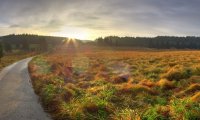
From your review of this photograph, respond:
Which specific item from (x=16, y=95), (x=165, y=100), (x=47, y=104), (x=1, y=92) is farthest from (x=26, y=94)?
(x=165, y=100)

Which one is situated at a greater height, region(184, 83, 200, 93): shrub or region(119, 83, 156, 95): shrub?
region(184, 83, 200, 93): shrub

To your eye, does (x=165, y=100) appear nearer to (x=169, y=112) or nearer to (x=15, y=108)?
(x=169, y=112)

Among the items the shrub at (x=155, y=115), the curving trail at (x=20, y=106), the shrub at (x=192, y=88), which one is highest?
the shrub at (x=155, y=115)

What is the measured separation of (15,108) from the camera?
45.9ft

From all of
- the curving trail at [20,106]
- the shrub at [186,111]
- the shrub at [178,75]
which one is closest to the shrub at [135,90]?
the shrub at [178,75]

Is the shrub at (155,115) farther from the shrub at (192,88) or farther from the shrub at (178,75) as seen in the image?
the shrub at (178,75)

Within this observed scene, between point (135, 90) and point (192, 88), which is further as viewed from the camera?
point (135, 90)

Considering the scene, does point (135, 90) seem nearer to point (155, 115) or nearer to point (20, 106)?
point (20, 106)

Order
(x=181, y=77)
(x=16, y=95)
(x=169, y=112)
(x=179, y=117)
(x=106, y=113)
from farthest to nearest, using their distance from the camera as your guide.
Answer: (x=181, y=77) < (x=16, y=95) < (x=106, y=113) < (x=169, y=112) < (x=179, y=117)

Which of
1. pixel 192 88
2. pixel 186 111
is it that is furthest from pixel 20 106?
pixel 192 88

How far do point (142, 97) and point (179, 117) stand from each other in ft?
18.6

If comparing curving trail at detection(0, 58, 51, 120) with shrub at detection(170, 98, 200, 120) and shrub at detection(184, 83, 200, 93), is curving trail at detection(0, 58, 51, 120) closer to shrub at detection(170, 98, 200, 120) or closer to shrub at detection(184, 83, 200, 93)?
shrub at detection(170, 98, 200, 120)

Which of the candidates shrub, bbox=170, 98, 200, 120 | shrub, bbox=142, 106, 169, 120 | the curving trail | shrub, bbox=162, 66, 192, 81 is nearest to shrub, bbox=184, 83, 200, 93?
shrub, bbox=162, 66, 192, 81

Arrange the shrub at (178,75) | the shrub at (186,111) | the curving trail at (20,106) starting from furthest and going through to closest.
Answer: the shrub at (178,75), the curving trail at (20,106), the shrub at (186,111)
